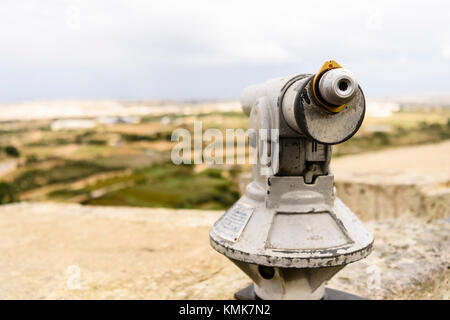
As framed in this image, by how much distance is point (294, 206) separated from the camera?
8.33ft

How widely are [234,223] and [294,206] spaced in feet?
1.22

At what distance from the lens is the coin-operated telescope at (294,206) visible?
2.26 meters

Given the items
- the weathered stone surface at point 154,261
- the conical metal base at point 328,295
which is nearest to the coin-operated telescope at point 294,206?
the conical metal base at point 328,295

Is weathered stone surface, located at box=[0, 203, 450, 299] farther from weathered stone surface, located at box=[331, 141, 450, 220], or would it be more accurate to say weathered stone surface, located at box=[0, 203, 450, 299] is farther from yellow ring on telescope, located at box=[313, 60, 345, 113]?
yellow ring on telescope, located at box=[313, 60, 345, 113]

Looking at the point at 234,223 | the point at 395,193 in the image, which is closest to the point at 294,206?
the point at 234,223

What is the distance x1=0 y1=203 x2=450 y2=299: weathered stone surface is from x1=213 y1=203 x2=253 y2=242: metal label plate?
0.91 metres

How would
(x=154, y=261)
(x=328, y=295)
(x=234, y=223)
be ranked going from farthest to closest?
(x=154, y=261)
(x=328, y=295)
(x=234, y=223)

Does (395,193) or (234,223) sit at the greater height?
(234,223)

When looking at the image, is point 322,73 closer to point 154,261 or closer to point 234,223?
point 234,223

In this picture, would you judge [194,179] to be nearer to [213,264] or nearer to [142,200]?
[142,200]

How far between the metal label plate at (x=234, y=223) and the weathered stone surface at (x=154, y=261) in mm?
908

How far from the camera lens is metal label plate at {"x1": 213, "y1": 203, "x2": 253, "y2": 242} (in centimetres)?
258

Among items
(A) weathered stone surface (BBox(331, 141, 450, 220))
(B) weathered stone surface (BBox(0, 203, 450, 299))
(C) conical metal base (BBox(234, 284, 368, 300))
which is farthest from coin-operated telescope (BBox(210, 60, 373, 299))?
(A) weathered stone surface (BBox(331, 141, 450, 220))
